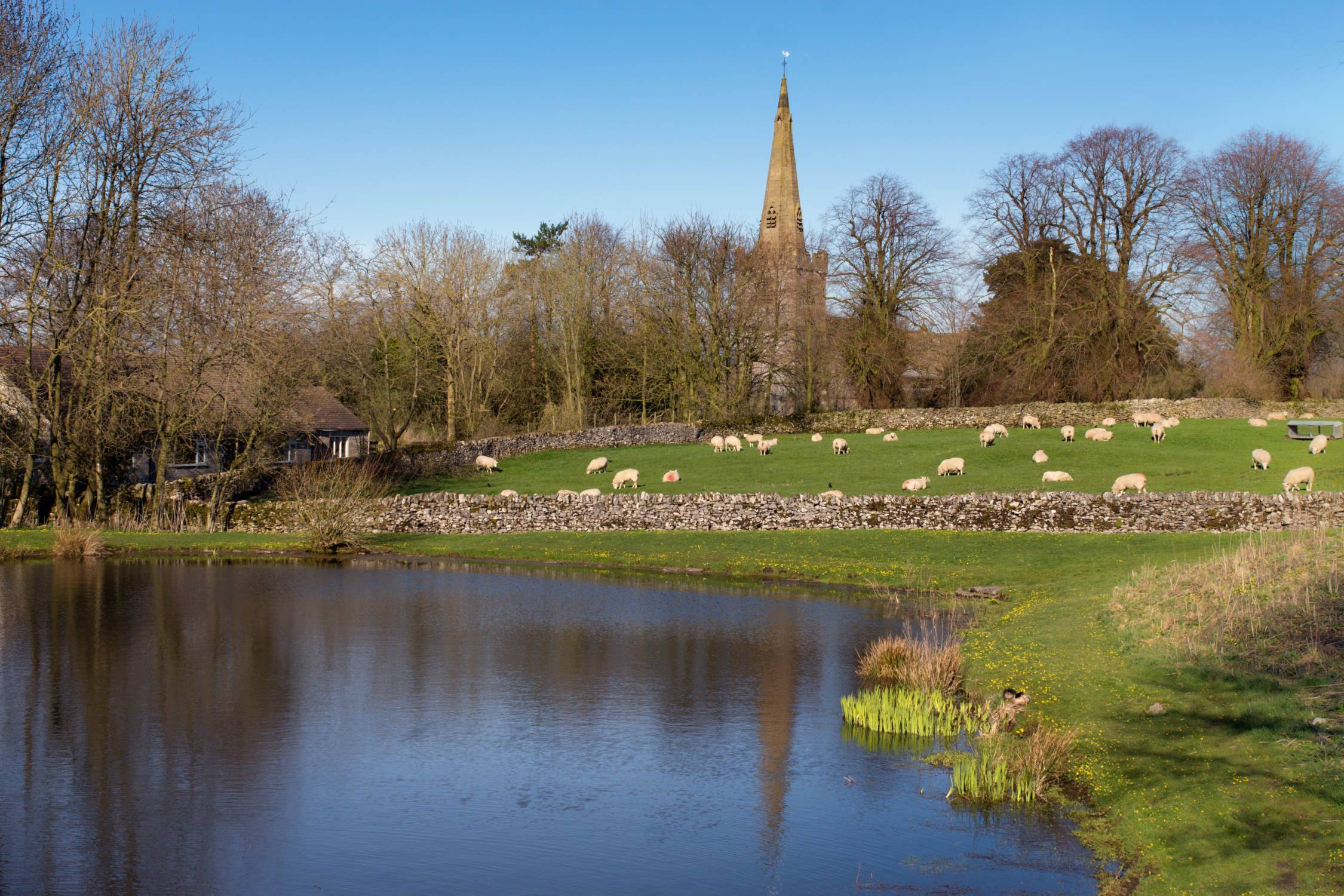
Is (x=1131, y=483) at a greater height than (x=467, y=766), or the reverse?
(x=1131, y=483)

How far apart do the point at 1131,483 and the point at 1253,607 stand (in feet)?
71.0

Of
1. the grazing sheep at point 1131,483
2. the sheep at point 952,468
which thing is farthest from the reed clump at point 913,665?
the sheep at point 952,468

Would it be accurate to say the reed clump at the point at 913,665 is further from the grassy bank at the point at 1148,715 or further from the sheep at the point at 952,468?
the sheep at the point at 952,468

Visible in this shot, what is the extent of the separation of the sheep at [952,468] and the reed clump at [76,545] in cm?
2924

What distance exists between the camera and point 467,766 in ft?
39.2

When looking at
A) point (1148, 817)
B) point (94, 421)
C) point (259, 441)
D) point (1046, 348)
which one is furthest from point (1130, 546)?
point (1046, 348)

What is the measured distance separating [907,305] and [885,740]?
61803 millimetres

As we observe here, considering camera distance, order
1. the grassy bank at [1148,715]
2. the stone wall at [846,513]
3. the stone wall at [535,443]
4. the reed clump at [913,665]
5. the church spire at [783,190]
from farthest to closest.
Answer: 1. the church spire at [783,190]
2. the stone wall at [535,443]
3. the stone wall at [846,513]
4. the reed clump at [913,665]
5. the grassy bank at [1148,715]

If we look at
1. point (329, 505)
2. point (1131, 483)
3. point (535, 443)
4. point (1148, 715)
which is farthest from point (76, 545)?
point (1131, 483)

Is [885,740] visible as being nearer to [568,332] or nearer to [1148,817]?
[1148,817]

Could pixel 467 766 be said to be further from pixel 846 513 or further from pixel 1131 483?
pixel 1131 483

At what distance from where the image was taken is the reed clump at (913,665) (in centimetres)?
1493

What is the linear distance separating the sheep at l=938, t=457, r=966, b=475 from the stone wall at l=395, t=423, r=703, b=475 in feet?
73.8

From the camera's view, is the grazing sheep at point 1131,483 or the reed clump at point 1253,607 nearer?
the reed clump at point 1253,607
